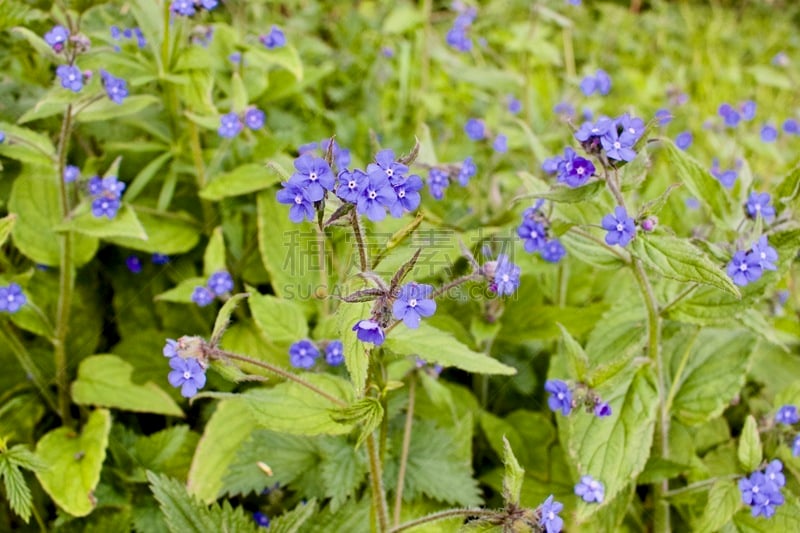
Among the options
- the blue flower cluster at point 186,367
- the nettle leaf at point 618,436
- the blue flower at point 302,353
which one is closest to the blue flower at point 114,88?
the blue flower at point 302,353

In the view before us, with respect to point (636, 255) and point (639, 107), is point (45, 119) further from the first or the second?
point (639, 107)

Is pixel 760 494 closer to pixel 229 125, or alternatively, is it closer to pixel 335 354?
pixel 335 354

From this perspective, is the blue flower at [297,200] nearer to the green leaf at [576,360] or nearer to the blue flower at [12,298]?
the green leaf at [576,360]

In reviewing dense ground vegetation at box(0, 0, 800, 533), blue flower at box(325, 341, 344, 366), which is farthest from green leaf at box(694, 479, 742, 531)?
blue flower at box(325, 341, 344, 366)

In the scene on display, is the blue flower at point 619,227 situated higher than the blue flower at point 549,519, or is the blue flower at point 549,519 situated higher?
the blue flower at point 619,227

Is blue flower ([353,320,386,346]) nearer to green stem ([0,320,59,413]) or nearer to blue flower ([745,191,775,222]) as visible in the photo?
blue flower ([745,191,775,222])
